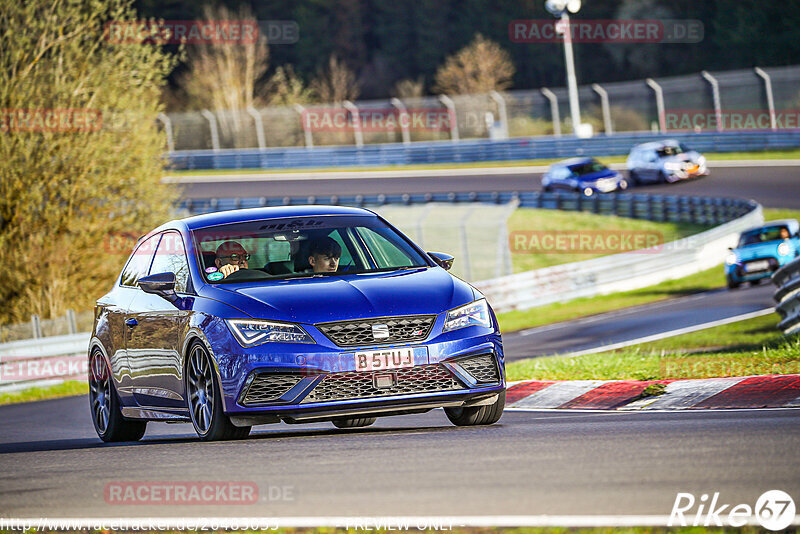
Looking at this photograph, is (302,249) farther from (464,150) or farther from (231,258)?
(464,150)

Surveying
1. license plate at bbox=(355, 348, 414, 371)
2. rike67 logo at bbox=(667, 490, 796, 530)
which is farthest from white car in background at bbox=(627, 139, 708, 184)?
rike67 logo at bbox=(667, 490, 796, 530)

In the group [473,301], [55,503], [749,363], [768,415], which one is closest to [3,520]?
[55,503]

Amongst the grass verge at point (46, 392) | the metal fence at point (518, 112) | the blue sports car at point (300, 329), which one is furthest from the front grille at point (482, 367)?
the metal fence at point (518, 112)

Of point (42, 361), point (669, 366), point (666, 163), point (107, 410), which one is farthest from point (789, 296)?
point (666, 163)

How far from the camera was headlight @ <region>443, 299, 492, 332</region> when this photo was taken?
27.1 feet

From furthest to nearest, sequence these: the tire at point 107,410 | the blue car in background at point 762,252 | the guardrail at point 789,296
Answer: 1. the blue car in background at point 762,252
2. the guardrail at point 789,296
3. the tire at point 107,410

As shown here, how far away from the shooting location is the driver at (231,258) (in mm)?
9039

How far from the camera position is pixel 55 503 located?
6.43m

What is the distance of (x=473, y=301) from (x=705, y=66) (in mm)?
71251

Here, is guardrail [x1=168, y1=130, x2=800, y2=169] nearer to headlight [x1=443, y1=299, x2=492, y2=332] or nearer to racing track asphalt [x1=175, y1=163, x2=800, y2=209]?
racing track asphalt [x1=175, y1=163, x2=800, y2=209]

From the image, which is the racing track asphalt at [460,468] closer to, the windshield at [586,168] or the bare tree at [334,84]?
the windshield at [586,168]

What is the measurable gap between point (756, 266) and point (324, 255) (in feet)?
62.7

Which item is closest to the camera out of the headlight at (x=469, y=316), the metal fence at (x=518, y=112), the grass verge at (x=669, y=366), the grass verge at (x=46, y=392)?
the headlight at (x=469, y=316)

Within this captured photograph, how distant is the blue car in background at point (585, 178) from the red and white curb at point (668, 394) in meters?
32.2
